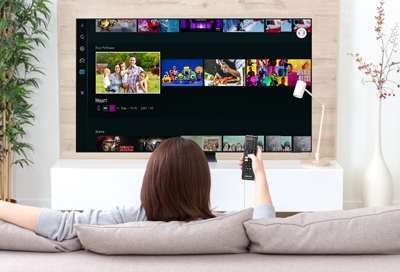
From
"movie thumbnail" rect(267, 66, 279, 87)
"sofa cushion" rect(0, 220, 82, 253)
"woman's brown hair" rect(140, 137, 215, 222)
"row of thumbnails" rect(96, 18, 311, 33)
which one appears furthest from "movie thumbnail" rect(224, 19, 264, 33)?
"sofa cushion" rect(0, 220, 82, 253)

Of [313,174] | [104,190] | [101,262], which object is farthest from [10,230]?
[313,174]

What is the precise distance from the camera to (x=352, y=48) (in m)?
5.29

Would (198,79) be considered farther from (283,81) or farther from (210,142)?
(283,81)

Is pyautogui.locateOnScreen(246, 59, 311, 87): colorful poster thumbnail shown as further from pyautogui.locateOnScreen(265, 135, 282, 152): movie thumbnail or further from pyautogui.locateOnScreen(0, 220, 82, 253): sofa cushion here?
pyautogui.locateOnScreen(0, 220, 82, 253): sofa cushion

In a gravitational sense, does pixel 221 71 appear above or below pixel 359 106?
above

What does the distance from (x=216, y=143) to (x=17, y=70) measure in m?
1.77

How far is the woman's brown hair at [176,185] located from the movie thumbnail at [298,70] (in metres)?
3.19

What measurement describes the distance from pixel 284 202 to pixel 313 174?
1.04 feet

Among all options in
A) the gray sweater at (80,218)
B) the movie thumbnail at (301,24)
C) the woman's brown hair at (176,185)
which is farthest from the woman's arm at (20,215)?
the movie thumbnail at (301,24)

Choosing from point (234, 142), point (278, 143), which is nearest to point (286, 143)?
point (278, 143)

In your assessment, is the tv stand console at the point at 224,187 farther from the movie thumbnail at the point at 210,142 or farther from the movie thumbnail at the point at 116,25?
the movie thumbnail at the point at 116,25

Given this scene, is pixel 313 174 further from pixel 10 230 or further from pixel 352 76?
pixel 10 230

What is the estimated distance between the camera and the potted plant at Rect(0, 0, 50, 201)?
16.3 feet

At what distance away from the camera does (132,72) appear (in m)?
5.31
